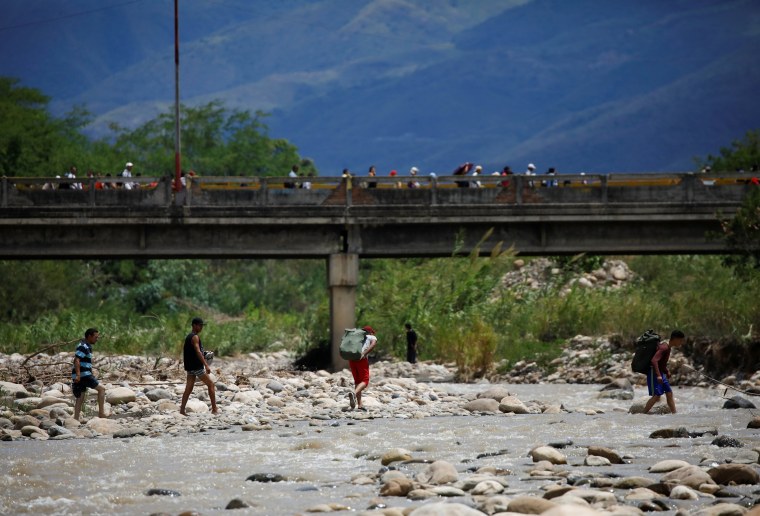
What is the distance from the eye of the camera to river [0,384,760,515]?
43.8ft

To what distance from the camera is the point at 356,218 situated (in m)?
36.5

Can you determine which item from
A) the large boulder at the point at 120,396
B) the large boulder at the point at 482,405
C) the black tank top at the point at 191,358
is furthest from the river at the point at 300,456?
the large boulder at the point at 120,396

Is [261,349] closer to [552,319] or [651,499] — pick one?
[552,319]

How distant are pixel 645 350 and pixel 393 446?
5223 mm

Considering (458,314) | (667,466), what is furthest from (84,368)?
(458,314)

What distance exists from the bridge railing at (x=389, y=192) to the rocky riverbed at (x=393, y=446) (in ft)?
23.8

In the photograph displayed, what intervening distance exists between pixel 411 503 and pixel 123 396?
11.3 meters

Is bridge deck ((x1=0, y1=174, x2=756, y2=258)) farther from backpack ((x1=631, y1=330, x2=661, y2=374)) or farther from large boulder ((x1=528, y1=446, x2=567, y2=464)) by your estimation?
large boulder ((x1=528, y1=446, x2=567, y2=464))

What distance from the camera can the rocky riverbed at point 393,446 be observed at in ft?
42.5

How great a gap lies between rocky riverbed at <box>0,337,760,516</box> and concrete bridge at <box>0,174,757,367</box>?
22.8ft

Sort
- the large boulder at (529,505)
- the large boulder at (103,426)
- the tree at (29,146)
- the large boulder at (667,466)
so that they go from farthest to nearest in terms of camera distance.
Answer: the tree at (29,146), the large boulder at (103,426), the large boulder at (667,466), the large boulder at (529,505)

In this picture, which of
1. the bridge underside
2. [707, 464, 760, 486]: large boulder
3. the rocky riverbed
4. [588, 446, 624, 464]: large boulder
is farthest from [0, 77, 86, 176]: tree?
[707, 464, 760, 486]: large boulder

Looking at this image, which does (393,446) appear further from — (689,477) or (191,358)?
(689,477)

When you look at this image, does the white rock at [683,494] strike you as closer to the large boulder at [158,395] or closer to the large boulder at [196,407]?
the large boulder at [196,407]
